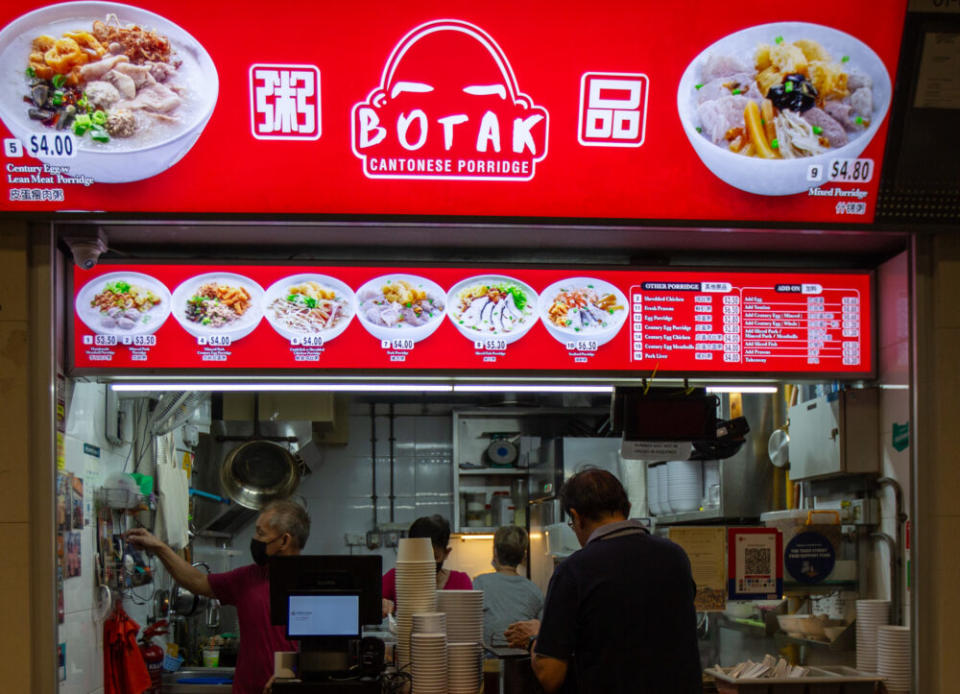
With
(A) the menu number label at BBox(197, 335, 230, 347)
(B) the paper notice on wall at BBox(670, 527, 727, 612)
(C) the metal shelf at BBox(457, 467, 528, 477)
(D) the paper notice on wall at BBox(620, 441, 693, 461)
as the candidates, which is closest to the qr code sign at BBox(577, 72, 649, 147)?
(D) the paper notice on wall at BBox(620, 441, 693, 461)

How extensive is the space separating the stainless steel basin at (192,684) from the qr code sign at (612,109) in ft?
11.9

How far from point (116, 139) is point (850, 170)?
3.02 meters

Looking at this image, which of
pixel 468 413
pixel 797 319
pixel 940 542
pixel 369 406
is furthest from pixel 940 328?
pixel 369 406

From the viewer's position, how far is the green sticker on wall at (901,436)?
15.5 feet

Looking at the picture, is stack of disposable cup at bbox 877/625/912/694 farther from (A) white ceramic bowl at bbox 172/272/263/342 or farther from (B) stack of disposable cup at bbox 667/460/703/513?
(A) white ceramic bowl at bbox 172/272/263/342

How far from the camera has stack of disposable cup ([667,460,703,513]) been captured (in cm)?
706

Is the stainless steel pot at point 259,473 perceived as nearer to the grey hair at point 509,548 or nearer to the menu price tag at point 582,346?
the grey hair at point 509,548

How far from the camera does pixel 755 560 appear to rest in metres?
5.00

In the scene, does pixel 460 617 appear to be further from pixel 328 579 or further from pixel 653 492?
pixel 653 492

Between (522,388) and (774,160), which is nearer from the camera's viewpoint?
(774,160)

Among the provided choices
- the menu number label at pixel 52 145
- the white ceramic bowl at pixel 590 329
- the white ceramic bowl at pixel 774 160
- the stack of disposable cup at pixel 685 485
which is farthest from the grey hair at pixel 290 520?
the stack of disposable cup at pixel 685 485

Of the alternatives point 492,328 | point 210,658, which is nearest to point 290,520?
point 492,328

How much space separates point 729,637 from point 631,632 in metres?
2.03

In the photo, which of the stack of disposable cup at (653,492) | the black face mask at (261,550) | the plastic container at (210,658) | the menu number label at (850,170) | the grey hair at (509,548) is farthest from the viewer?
the stack of disposable cup at (653,492)
